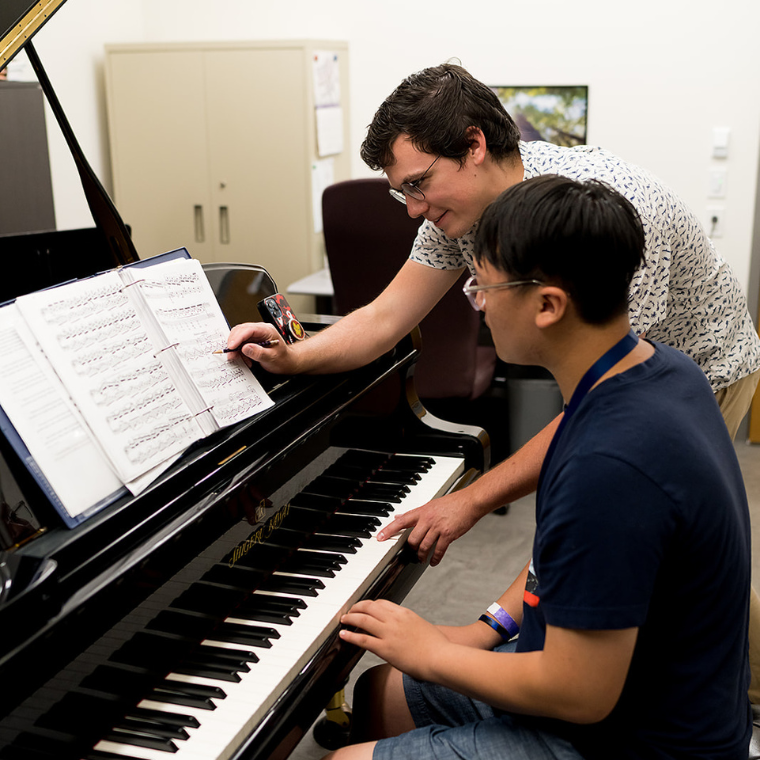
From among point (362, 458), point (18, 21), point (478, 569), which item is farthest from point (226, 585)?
point (478, 569)

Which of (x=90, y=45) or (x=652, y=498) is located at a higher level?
(x=90, y=45)

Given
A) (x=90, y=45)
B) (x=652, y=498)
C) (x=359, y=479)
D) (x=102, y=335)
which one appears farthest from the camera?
(x=90, y=45)

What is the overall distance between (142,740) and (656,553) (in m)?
0.65

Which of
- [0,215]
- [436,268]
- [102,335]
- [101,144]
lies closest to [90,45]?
[101,144]

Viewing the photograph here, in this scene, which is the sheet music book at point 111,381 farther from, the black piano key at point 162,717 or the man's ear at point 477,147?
the man's ear at point 477,147

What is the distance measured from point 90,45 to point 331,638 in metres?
3.84

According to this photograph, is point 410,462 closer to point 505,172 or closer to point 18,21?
point 505,172

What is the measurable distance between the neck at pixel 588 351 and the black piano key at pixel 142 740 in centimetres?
64

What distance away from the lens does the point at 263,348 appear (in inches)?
58.3

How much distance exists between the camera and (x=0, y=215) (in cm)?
326

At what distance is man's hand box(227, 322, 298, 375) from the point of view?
4.73 feet

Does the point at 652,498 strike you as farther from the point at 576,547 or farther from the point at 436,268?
the point at 436,268

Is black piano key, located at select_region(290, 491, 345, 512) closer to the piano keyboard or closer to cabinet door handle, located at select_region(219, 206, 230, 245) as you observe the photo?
the piano keyboard

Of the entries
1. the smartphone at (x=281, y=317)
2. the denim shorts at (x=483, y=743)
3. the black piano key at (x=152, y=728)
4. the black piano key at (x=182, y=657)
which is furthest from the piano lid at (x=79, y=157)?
the denim shorts at (x=483, y=743)
